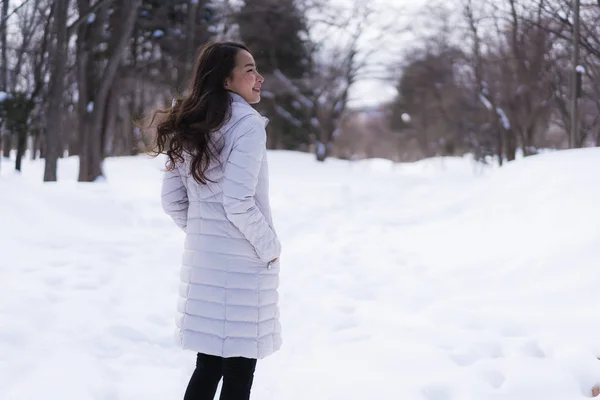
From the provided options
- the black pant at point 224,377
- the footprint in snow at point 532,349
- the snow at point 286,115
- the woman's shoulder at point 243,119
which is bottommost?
the footprint in snow at point 532,349

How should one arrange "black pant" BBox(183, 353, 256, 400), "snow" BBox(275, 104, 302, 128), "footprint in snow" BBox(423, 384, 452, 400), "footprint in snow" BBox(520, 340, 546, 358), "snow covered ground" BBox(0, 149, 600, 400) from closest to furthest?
1. "black pant" BBox(183, 353, 256, 400)
2. "footprint in snow" BBox(423, 384, 452, 400)
3. "snow covered ground" BBox(0, 149, 600, 400)
4. "footprint in snow" BBox(520, 340, 546, 358)
5. "snow" BBox(275, 104, 302, 128)

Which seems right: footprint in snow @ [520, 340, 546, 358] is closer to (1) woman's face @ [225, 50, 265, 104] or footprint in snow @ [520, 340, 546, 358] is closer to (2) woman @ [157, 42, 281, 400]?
(2) woman @ [157, 42, 281, 400]

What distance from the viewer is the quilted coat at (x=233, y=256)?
2166mm

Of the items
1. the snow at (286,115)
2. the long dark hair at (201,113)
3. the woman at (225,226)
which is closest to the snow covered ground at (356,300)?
the woman at (225,226)

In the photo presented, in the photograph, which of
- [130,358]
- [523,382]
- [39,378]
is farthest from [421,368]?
[39,378]

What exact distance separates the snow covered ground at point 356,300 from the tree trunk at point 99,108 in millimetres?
3737

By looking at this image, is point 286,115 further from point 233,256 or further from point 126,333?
point 233,256

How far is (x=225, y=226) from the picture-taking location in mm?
2244

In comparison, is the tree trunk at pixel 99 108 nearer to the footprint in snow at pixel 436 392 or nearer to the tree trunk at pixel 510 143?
the footprint in snow at pixel 436 392


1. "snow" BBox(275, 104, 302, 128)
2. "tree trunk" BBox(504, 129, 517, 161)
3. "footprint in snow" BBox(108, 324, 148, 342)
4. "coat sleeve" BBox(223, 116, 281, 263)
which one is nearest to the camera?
"coat sleeve" BBox(223, 116, 281, 263)

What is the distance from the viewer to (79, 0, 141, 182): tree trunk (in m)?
12.0

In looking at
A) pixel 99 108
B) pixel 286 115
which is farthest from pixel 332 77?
pixel 99 108

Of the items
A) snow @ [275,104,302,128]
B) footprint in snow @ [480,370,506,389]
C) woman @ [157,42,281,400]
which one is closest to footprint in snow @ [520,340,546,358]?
footprint in snow @ [480,370,506,389]

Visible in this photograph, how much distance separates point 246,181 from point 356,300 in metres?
3.40
